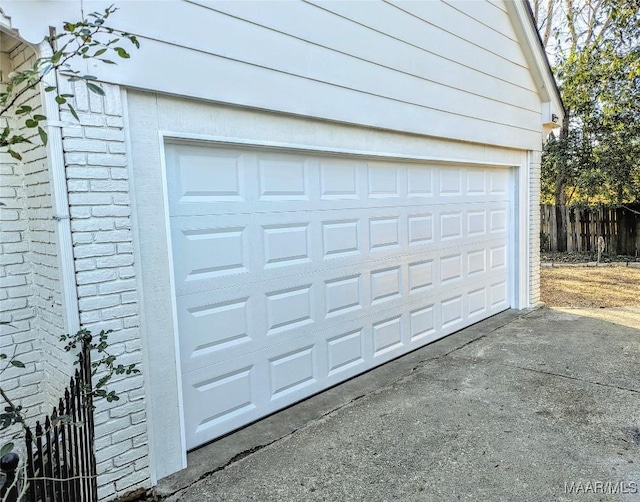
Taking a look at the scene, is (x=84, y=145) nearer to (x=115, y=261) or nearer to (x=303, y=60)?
(x=115, y=261)

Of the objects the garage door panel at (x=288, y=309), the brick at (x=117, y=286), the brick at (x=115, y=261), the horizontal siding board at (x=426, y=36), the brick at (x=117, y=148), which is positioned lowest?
the garage door panel at (x=288, y=309)

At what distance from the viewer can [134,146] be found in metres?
2.62

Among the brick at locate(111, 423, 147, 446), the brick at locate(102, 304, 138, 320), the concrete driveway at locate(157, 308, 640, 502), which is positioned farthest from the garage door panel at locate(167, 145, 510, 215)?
the concrete driveway at locate(157, 308, 640, 502)

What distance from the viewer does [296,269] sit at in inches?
149

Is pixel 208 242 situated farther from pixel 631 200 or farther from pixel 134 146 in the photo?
pixel 631 200

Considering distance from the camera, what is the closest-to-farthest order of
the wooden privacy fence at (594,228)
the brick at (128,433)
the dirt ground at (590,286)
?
the brick at (128,433), the dirt ground at (590,286), the wooden privacy fence at (594,228)

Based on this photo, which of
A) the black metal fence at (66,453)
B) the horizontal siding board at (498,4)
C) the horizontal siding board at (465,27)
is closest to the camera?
the black metal fence at (66,453)

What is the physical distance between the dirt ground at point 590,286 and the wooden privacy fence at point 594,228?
161cm

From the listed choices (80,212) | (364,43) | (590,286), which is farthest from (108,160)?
(590,286)

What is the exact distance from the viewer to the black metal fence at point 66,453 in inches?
56.6

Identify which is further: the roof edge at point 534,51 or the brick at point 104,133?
the roof edge at point 534,51

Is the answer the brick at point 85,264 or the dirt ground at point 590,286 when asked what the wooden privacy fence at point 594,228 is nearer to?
the dirt ground at point 590,286

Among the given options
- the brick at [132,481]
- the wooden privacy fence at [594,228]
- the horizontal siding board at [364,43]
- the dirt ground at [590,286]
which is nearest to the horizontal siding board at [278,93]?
the horizontal siding board at [364,43]

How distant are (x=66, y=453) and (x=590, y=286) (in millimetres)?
9171
